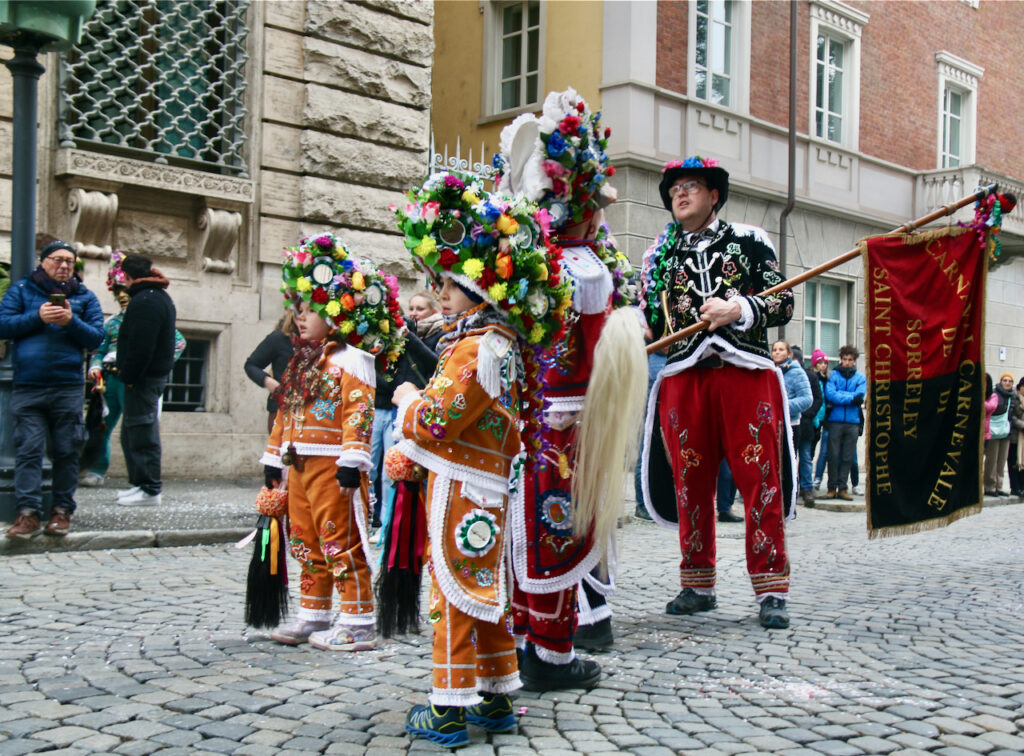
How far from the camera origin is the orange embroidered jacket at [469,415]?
3.40 meters

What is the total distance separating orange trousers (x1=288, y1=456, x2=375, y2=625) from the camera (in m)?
4.76

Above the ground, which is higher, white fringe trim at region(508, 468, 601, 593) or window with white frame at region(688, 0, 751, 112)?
window with white frame at region(688, 0, 751, 112)

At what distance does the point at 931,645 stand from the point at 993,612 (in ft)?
3.55

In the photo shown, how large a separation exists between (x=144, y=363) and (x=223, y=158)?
327 cm

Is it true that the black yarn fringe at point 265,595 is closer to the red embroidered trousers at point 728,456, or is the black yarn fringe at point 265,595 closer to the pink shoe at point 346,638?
the pink shoe at point 346,638

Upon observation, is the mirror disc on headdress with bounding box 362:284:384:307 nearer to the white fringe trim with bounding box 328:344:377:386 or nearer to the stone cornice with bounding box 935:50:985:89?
the white fringe trim with bounding box 328:344:377:386

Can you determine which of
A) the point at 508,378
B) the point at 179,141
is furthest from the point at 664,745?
the point at 179,141

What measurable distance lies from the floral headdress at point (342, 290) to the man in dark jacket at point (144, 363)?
155 inches

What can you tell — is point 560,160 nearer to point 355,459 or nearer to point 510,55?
point 355,459

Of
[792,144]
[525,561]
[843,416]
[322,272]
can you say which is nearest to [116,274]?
[322,272]

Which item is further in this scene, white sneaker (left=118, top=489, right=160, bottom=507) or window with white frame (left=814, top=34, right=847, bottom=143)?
window with white frame (left=814, top=34, right=847, bottom=143)

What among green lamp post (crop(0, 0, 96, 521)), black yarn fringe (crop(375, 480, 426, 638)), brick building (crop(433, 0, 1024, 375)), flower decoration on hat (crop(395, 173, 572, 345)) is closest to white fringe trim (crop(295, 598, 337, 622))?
black yarn fringe (crop(375, 480, 426, 638))

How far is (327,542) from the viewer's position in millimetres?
4754

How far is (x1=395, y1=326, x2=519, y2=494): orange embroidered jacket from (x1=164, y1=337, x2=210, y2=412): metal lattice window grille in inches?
316
